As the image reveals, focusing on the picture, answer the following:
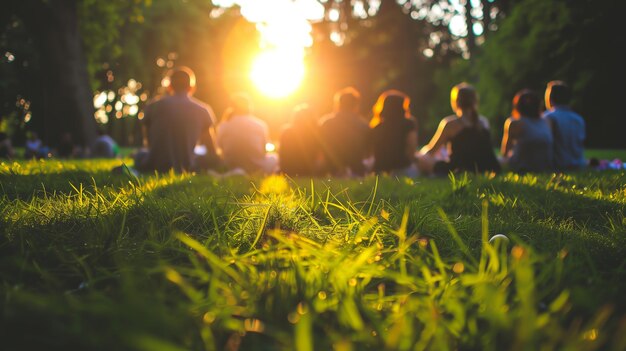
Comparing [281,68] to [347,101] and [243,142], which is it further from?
Result: [347,101]

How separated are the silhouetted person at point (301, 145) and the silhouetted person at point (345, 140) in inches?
11.6

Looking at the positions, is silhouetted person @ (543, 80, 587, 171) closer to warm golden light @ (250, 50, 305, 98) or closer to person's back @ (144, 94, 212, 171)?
person's back @ (144, 94, 212, 171)

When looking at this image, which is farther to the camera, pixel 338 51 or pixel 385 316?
pixel 338 51

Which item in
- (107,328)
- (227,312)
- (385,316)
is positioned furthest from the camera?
(385,316)

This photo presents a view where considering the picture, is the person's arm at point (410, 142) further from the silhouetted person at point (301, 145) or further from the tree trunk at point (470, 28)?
the tree trunk at point (470, 28)

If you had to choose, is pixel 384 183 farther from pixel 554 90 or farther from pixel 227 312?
pixel 554 90

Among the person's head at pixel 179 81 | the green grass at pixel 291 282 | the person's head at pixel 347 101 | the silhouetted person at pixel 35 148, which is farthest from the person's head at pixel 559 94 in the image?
the silhouetted person at pixel 35 148

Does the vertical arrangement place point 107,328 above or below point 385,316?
above

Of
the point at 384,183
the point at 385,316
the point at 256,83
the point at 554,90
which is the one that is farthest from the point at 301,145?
the point at 256,83

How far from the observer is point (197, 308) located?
46.4 inches

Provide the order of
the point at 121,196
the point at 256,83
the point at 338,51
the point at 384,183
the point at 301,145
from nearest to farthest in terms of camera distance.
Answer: the point at 121,196 → the point at 384,183 → the point at 301,145 → the point at 338,51 → the point at 256,83

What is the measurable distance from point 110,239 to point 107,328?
944 mm

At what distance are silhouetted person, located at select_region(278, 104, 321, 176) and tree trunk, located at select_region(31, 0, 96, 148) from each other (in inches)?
394

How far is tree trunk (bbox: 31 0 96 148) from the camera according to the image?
13.2 m
